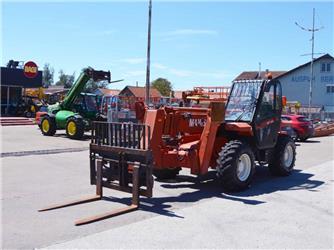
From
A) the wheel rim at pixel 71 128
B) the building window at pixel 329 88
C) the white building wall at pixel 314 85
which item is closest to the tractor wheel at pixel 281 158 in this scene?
the wheel rim at pixel 71 128

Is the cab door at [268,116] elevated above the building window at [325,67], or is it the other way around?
the building window at [325,67]

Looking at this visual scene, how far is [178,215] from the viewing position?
7.05 metres

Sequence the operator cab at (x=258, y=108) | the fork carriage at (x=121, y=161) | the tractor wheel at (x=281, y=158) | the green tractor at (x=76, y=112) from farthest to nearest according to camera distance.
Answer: the green tractor at (x=76, y=112) → the tractor wheel at (x=281, y=158) → the operator cab at (x=258, y=108) → the fork carriage at (x=121, y=161)

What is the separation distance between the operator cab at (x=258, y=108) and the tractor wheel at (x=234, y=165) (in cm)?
78

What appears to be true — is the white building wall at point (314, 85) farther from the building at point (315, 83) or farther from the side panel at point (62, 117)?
the side panel at point (62, 117)

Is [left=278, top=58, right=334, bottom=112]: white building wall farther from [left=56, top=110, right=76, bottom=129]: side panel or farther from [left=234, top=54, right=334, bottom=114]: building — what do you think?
[left=56, top=110, right=76, bottom=129]: side panel

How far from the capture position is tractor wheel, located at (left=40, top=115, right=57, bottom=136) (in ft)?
71.0

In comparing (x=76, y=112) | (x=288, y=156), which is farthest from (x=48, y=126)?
(x=288, y=156)

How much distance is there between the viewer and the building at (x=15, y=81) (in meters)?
39.7

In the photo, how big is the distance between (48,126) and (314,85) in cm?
4829

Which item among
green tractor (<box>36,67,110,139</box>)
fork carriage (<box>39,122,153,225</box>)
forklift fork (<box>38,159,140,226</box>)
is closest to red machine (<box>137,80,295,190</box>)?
fork carriage (<box>39,122,153,225</box>)

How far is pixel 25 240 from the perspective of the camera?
5.70 m

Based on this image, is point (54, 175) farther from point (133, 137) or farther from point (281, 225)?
point (281, 225)

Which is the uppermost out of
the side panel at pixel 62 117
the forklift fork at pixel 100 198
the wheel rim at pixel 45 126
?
the side panel at pixel 62 117
